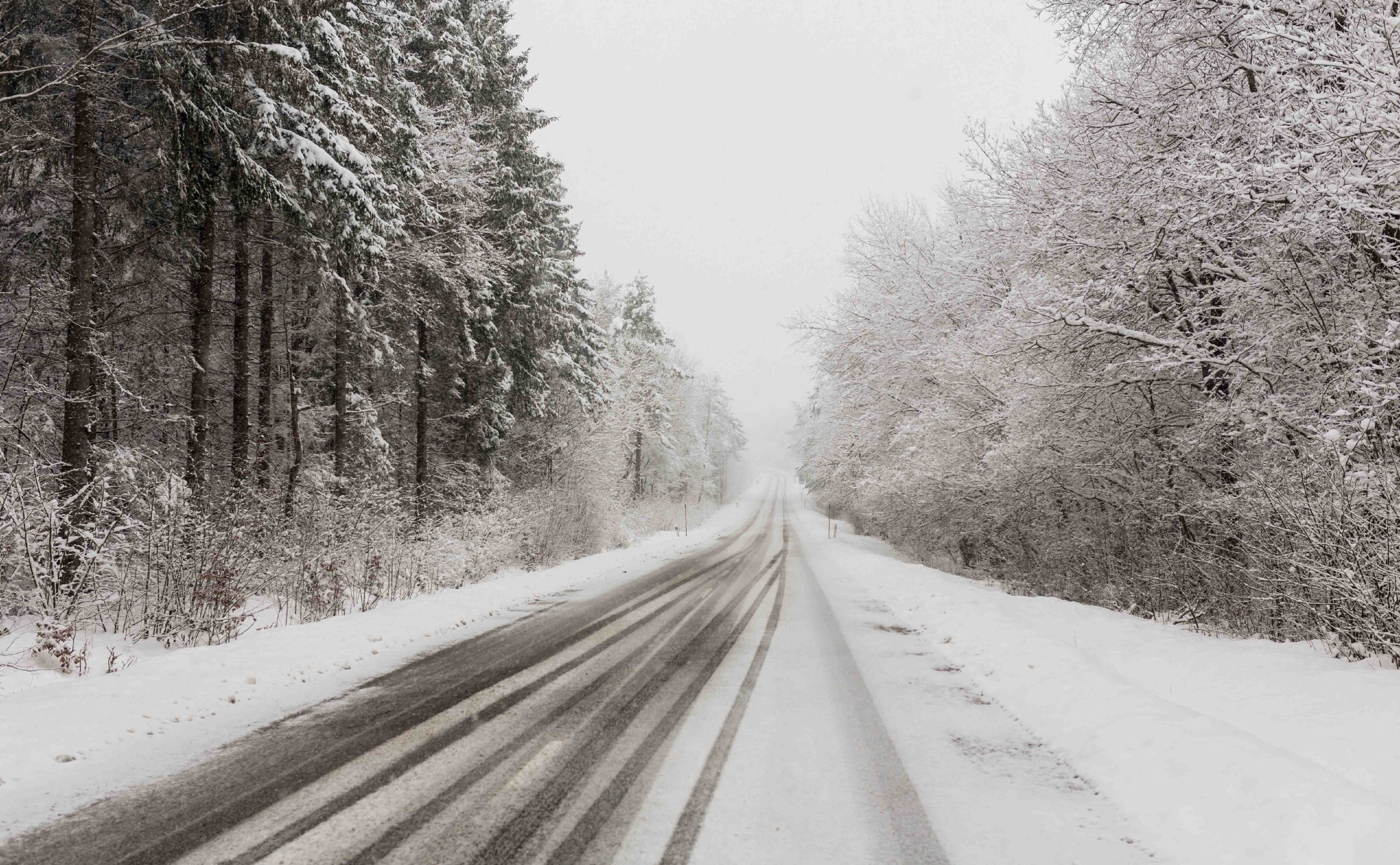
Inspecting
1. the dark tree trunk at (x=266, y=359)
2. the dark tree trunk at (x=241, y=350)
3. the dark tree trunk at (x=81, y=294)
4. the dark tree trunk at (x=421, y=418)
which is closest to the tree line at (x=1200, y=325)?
the dark tree trunk at (x=421, y=418)

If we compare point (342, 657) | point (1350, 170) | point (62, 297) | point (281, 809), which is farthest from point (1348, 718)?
point (62, 297)

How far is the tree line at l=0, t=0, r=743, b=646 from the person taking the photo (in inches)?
295

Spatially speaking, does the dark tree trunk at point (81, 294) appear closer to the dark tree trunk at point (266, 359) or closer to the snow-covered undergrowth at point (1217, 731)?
the dark tree trunk at point (266, 359)

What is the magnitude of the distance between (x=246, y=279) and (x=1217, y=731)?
549 inches

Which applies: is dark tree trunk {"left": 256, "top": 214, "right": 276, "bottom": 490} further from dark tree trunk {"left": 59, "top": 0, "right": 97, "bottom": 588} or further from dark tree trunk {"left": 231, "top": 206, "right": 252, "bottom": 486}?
dark tree trunk {"left": 59, "top": 0, "right": 97, "bottom": 588}

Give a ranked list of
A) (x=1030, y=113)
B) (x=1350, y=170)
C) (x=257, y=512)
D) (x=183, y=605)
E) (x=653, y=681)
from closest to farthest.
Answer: (x=1350, y=170)
(x=653, y=681)
(x=183, y=605)
(x=257, y=512)
(x=1030, y=113)

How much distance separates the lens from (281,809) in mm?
3416

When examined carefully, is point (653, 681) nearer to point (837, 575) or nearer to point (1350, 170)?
point (1350, 170)

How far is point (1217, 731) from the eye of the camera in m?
4.22

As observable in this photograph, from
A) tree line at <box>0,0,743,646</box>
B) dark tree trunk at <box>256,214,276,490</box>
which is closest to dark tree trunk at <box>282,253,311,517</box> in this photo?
tree line at <box>0,0,743,646</box>

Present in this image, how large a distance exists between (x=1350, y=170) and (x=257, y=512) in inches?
515

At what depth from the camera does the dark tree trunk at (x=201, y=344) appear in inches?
375

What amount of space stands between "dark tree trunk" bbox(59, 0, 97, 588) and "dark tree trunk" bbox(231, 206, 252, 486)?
2338 millimetres

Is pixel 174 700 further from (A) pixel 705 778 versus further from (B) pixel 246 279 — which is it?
(B) pixel 246 279
